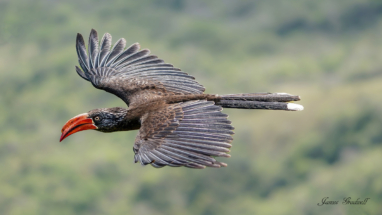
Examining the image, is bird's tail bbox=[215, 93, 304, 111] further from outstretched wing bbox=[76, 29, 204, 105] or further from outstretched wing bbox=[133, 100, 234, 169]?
outstretched wing bbox=[76, 29, 204, 105]

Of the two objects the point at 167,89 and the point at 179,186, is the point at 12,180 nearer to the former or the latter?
the point at 179,186

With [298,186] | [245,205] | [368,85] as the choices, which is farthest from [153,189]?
→ [368,85]

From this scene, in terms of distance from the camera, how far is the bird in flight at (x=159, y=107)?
1291cm

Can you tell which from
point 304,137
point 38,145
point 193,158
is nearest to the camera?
point 193,158

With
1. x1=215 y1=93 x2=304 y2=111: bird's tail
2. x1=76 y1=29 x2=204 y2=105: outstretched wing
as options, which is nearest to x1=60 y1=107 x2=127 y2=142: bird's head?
x1=76 y1=29 x2=204 y2=105: outstretched wing

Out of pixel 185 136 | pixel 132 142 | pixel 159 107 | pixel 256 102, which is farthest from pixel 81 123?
pixel 132 142

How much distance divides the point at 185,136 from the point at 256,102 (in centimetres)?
286

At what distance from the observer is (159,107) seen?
14852mm

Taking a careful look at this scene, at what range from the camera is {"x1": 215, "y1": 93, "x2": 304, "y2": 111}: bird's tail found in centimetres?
1531

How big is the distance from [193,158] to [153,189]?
477 feet

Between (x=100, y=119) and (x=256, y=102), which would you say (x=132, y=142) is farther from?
(x=256, y=102)

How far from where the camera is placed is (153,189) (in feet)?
512

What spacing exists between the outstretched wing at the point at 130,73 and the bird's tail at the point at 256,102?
53.1 inches

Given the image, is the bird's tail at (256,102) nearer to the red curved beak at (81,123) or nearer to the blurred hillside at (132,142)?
the red curved beak at (81,123)
